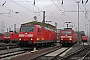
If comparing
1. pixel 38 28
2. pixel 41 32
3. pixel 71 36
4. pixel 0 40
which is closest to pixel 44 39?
pixel 41 32

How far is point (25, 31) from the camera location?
2639 centimetres

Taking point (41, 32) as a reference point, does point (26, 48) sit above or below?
below

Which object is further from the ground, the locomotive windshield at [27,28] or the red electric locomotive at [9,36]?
the locomotive windshield at [27,28]

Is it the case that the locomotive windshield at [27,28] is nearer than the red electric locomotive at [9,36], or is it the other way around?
the locomotive windshield at [27,28]

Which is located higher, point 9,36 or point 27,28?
point 27,28

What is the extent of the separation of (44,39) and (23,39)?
591 centimetres

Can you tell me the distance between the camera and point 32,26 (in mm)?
26562

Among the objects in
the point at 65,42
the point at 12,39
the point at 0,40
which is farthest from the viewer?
the point at 0,40

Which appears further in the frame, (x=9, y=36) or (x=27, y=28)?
(x=9, y=36)

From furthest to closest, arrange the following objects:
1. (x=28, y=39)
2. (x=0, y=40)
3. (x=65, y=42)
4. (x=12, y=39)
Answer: (x=0, y=40), (x=12, y=39), (x=65, y=42), (x=28, y=39)

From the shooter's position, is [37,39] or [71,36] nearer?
[37,39]

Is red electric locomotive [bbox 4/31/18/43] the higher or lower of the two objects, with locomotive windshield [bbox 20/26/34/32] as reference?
lower

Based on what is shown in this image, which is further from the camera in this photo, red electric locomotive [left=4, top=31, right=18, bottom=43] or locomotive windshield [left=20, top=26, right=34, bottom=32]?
red electric locomotive [left=4, top=31, right=18, bottom=43]

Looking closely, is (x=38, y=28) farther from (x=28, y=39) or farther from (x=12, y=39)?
(x=12, y=39)
